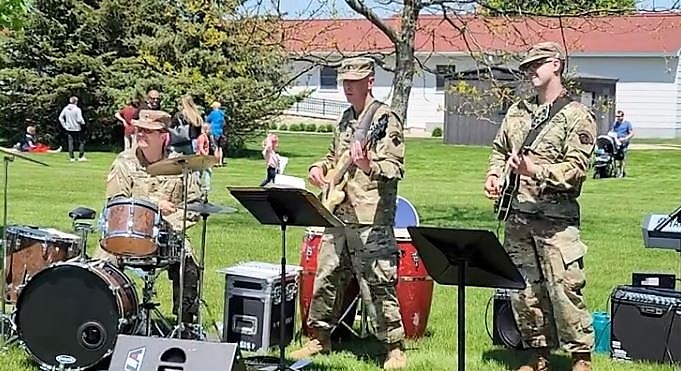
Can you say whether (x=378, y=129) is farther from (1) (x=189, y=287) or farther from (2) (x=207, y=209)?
(1) (x=189, y=287)

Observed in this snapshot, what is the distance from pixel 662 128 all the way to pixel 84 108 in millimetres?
23550

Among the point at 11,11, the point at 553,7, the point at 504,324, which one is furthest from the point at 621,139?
the point at 504,324

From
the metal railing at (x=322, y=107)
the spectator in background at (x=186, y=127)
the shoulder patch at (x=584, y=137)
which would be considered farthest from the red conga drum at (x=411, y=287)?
the metal railing at (x=322, y=107)

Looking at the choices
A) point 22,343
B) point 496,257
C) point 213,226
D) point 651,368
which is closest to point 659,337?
point 651,368

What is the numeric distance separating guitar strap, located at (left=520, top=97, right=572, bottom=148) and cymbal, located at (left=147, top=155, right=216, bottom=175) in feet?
5.94

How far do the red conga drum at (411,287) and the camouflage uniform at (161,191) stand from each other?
1.39m

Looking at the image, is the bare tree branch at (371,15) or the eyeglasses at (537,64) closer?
the eyeglasses at (537,64)

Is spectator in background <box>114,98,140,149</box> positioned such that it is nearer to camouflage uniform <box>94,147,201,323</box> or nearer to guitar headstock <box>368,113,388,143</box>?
camouflage uniform <box>94,147,201,323</box>

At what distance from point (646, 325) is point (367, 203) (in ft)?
6.49

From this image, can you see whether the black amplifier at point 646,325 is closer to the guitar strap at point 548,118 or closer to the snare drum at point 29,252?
the guitar strap at point 548,118

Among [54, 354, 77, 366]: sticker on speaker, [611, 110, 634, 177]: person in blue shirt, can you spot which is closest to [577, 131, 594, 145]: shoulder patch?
[54, 354, 77, 366]: sticker on speaker

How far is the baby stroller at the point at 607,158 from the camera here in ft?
77.9

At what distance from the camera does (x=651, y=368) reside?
23.0ft

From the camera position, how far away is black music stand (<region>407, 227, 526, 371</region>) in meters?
5.04
